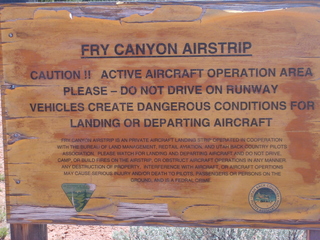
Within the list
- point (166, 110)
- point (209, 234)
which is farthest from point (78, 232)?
point (166, 110)

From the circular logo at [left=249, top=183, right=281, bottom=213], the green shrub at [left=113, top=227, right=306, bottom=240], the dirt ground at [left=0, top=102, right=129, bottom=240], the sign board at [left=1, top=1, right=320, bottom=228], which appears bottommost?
the green shrub at [left=113, top=227, right=306, bottom=240]

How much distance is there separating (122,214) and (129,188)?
18 cm

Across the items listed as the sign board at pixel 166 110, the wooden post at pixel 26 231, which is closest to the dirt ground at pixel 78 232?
the wooden post at pixel 26 231

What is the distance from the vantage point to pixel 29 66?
7.59 feet

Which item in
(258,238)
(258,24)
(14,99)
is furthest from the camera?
(258,238)

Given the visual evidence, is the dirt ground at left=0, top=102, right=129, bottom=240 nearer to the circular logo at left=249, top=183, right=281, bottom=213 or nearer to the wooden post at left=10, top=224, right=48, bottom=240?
the wooden post at left=10, top=224, right=48, bottom=240

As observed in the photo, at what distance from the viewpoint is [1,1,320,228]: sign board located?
2203 mm

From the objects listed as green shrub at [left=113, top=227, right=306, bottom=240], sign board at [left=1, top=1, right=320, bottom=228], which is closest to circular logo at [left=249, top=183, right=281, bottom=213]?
sign board at [left=1, top=1, right=320, bottom=228]

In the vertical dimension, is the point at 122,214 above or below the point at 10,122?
below

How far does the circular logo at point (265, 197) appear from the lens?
2.25 m

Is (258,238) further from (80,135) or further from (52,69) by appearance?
(52,69)

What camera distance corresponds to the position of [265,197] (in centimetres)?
227

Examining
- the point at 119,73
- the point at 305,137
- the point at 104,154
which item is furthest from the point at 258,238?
the point at 119,73

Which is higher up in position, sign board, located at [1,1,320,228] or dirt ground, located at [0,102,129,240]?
sign board, located at [1,1,320,228]
